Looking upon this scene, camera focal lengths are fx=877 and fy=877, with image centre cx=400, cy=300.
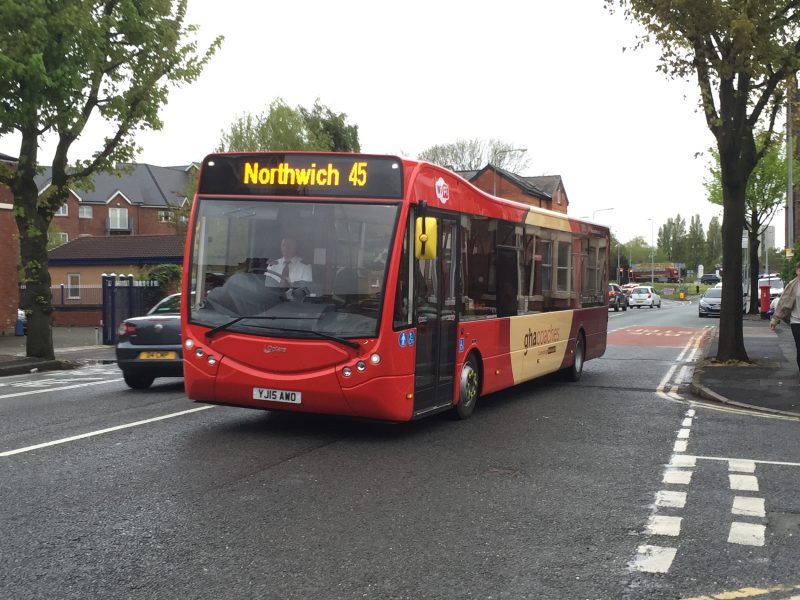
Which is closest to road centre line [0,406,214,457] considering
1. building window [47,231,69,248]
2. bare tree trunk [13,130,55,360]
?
bare tree trunk [13,130,55,360]

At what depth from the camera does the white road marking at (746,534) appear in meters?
5.29

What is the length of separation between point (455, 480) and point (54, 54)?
14286 millimetres

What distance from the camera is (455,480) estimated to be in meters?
6.95

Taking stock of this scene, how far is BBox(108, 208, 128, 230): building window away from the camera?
7900cm

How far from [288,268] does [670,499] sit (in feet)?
13.4

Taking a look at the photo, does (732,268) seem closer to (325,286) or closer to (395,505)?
(325,286)

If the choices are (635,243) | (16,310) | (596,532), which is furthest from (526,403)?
(635,243)

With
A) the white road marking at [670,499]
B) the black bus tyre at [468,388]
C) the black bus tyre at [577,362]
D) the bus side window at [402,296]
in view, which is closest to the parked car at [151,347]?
the black bus tyre at [468,388]

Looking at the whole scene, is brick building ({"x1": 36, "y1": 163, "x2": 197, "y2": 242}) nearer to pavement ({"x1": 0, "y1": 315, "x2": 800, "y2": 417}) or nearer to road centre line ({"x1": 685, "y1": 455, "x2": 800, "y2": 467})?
pavement ({"x1": 0, "y1": 315, "x2": 800, "y2": 417})

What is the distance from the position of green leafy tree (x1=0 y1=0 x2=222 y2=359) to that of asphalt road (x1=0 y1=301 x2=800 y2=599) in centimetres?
916

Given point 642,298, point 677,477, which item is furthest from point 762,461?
point 642,298

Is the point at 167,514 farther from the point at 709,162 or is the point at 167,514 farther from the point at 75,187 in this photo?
the point at 709,162

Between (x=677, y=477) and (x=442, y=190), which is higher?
(x=442, y=190)

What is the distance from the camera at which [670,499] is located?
6359mm
